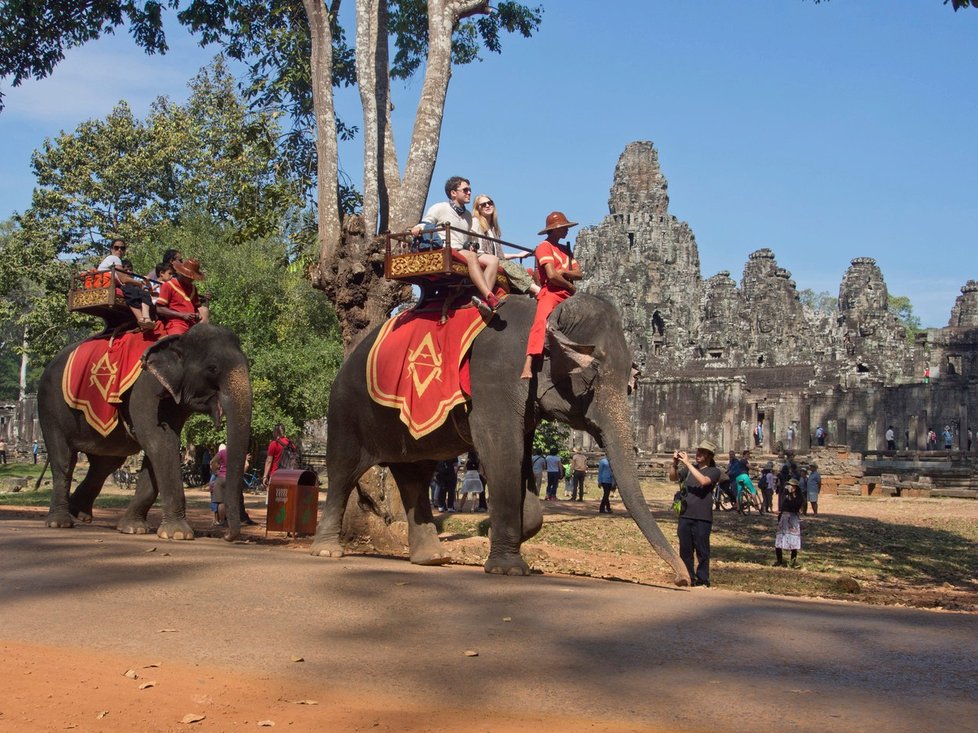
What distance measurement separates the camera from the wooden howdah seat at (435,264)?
8.88m

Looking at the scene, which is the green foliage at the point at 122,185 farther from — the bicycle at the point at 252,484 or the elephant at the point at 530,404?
the elephant at the point at 530,404

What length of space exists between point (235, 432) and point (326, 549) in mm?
1601

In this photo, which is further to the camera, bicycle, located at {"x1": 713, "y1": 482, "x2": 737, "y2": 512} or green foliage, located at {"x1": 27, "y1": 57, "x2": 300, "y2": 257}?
green foliage, located at {"x1": 27, "y1": 57, "x2": 300, "y2": 257}

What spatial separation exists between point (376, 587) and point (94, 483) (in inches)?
279

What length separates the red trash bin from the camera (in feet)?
40.6

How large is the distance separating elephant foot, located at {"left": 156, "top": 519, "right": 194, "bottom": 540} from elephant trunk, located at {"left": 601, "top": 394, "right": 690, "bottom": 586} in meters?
4.71

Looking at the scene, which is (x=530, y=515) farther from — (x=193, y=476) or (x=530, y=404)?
(x=193, y=476)

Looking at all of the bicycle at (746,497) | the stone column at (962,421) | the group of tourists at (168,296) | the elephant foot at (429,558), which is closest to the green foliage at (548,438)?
the bicycle at (746,497)

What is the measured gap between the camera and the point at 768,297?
70.2 metres

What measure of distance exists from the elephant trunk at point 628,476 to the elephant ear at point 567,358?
33 cm

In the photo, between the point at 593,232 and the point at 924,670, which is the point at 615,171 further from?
the point at 924,670

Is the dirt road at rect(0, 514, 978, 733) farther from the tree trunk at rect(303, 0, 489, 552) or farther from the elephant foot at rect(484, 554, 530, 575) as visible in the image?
the tree trunk at rect(303, 0, 489, 552)

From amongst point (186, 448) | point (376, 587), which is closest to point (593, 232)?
point (186, 448)

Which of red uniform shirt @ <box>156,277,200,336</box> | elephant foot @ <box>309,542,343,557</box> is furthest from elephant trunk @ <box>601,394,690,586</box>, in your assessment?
red uniform shirt @ <box>156,277,200,336</box>
